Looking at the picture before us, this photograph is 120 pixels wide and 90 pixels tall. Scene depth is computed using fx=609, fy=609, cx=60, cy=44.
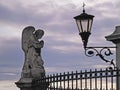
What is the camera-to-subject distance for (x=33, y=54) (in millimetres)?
18953

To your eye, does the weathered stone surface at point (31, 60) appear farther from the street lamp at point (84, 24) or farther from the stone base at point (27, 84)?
the street lamp at point (84, 24)

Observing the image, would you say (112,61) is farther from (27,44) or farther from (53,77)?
(27,44)

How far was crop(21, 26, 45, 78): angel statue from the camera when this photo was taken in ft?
61.7

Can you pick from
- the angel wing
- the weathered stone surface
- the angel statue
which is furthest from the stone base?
the angel wing

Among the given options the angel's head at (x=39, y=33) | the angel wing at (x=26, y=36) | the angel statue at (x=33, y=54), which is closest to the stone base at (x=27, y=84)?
the angel statue at (x=33, y=54)

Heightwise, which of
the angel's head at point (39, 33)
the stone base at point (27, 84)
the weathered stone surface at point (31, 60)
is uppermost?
the angel's head at point (39, 33)

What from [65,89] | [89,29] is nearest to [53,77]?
[65,89]

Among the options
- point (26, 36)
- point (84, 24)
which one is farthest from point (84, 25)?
point (26, 36)

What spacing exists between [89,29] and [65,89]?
1747mm

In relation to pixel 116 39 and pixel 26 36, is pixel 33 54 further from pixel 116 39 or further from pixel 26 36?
pixel 116 39

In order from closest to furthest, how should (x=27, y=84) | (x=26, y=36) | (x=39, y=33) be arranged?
(x=27, y=84)
(x=39, y=33)
(x=26, y=36)

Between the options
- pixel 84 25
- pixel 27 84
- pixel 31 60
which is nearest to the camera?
pixel 84 25

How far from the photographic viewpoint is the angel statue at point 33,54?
1880 centimetres

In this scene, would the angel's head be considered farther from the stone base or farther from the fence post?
the fence post
